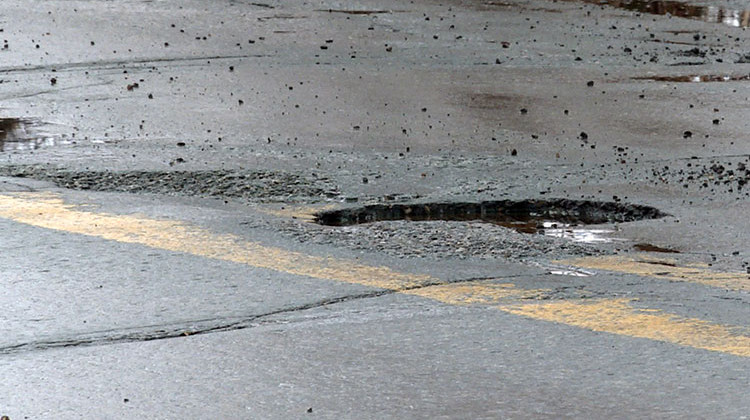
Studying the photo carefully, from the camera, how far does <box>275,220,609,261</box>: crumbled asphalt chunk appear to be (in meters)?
5.83

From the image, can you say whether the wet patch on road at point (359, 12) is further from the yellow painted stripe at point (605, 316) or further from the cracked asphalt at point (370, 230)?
the yellow painted stripe at point (605, 316)

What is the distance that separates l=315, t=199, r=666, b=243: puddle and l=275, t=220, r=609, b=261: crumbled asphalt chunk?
0.17m

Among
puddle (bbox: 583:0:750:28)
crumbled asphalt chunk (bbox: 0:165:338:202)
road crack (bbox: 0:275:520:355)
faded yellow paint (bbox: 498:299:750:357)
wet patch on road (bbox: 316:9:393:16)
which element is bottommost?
faded yellow paint (bbox: 498:299:750:357)

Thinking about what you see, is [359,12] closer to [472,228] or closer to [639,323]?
[472,228]

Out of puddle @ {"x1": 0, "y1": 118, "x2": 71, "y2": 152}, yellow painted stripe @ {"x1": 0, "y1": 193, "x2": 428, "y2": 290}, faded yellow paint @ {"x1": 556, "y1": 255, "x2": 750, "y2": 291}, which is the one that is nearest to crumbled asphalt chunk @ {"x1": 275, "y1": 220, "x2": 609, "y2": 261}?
faded yellow paint @ {"x1": 556, "y1": 255, "x2": 750, "y2": 291}

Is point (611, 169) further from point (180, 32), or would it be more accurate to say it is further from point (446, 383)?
point (180, 32)

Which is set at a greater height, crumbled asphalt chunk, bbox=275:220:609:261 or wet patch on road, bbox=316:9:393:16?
wet patch on road, bbox=316:9:393:16

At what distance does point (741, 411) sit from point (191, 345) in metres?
1.96

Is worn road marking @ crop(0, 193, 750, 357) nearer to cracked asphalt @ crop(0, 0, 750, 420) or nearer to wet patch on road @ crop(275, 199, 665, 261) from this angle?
cracked asphalt @ crop(0, 0, 750, 420)

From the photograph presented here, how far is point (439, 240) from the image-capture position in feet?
19.7

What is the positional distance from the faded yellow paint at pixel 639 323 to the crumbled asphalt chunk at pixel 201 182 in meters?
2.11

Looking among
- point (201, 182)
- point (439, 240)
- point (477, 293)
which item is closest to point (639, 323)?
point (477, 293)

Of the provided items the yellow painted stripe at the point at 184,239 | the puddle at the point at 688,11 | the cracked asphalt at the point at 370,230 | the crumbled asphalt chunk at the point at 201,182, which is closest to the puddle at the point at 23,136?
the cracked asphalt at the point at 370,230

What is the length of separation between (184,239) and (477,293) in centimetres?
160
